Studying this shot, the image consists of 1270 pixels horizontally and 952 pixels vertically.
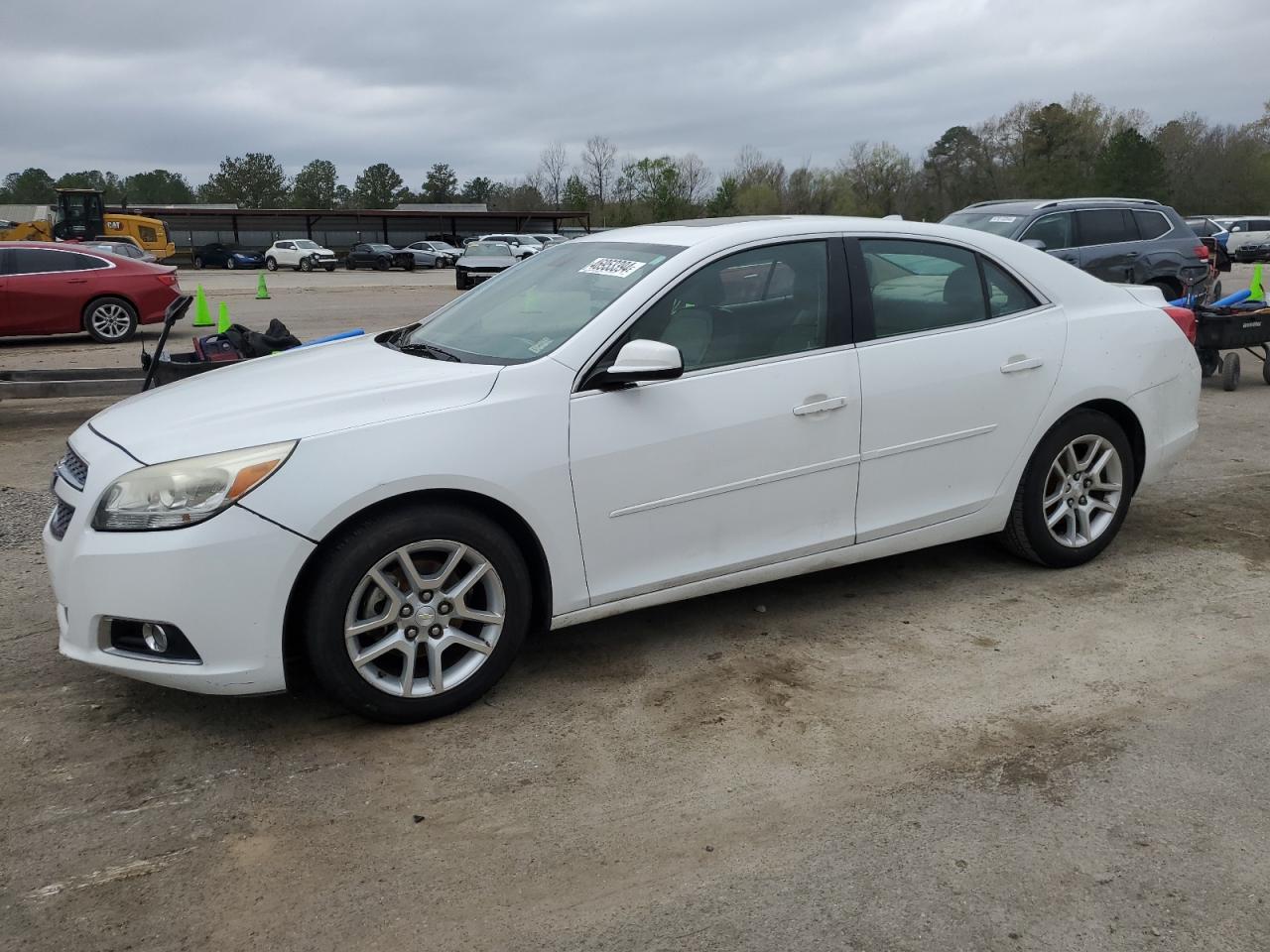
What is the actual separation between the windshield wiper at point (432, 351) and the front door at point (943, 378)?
5.29 feet

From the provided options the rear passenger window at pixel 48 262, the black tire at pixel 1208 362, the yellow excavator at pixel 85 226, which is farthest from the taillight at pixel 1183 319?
the yellow excavator at pixel 85 226

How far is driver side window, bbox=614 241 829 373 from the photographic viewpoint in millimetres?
3973

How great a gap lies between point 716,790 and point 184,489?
6.15 feet

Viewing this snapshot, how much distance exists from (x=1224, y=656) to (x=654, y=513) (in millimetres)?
2262

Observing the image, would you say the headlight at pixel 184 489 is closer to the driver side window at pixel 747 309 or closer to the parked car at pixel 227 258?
the driver side window at pixel 747 309

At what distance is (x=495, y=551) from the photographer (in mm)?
3561

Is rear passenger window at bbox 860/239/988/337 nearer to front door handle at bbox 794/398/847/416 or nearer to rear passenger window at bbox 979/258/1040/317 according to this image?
rear passenger window at bbox 979/258/1040/317

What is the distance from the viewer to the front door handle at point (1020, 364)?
454 centimetres

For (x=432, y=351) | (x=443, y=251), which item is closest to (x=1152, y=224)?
(x=432, y=351)

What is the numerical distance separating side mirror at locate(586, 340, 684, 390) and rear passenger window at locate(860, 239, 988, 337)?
1095mm

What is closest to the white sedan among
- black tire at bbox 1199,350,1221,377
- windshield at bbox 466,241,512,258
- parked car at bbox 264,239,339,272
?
black tire at bbox 1199,350,1221,377

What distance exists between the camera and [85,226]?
42.0m

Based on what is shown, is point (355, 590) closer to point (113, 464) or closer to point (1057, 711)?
point (113, 464)

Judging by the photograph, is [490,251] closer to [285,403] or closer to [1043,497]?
[1043,497]
